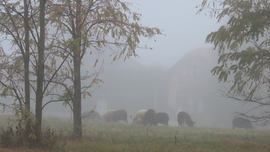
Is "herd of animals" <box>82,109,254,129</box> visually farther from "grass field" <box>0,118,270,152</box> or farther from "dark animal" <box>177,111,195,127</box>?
"grass field" <box>0,118,270,152</box>

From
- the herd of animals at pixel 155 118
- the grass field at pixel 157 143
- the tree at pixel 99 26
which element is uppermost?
the tree at pixel 99 26

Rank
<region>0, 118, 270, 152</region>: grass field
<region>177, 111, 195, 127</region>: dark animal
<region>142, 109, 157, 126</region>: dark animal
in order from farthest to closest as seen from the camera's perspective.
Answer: <region>177, 111, 195, 127</region>: dark animal < <region>142, 109, 157, 126</region>: dark animal < <region>0, 118, 270, 152</region>: grass field

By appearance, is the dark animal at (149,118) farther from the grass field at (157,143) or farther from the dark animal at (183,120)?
the grass field at (157,143)

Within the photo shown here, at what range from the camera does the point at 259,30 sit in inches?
440

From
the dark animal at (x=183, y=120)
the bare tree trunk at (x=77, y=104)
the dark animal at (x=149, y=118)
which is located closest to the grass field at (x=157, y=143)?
the bare tree trunk at (x=77, y=104)

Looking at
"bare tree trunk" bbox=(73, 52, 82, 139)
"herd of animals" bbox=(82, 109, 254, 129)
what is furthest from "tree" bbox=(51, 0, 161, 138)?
"herd of animals" bbox=(82, 109, 254, 129)

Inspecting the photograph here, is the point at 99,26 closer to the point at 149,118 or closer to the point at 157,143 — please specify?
the point at 157,143

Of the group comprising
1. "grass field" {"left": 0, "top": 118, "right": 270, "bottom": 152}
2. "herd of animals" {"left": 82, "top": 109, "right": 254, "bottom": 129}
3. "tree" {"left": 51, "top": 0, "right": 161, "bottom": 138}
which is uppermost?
"tree" {"left": 51, "top": 0, "right": 161, "bottom": 138}

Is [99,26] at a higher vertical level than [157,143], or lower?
higher

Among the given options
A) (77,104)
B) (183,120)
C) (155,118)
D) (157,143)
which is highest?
(77,104)

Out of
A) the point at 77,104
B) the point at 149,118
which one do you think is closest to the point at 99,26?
the point at 77,104

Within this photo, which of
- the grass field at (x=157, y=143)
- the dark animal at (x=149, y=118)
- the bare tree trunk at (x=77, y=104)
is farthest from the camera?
the dark animal at (x=149, y=118)

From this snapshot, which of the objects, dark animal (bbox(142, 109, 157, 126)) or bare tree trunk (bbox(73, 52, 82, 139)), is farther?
dark animal (bbox(142, 109, 157, 126))

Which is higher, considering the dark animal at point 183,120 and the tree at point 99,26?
the tree at point 99,26
